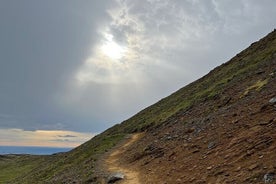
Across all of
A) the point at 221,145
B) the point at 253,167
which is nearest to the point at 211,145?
the point at 221,145

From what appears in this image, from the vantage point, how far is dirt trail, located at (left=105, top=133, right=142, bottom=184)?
2973 cm

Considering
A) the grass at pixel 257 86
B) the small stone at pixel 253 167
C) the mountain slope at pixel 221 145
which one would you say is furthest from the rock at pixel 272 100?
the small stone at pixel 253 167

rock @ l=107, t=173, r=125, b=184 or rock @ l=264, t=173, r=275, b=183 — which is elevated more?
rock @ l=107, t=173, r=125, b=184

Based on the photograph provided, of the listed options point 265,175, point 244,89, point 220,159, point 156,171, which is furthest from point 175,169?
point 244,89

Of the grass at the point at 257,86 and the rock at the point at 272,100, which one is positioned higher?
the grass at the point at 257,86

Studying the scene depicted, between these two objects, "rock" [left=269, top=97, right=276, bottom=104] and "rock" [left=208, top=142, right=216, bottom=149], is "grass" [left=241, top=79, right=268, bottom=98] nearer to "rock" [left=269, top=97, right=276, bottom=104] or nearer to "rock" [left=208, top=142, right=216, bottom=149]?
"rock" [left=269, top=97, right=276, bottom=104]

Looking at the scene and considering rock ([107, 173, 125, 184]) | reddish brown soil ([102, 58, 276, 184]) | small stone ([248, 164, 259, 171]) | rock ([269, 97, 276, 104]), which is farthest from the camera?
rock ([107, 173, 125, 184])

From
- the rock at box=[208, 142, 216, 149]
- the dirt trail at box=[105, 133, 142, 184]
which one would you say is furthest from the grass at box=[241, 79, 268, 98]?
the dirt trail at box=[105, 133, 142, 184]

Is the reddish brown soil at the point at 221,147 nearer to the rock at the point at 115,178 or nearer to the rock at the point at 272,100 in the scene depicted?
the rock at the point at 272,100

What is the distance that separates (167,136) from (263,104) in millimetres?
12000

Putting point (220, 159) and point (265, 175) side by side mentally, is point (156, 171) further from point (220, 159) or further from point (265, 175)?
point (265, 175)

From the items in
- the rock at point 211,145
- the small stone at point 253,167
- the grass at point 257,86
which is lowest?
the small stone at point 253,167

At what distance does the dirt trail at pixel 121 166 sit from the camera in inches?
1170

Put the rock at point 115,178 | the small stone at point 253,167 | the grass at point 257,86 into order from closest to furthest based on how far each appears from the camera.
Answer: the small stone at point 253,167
the rock at point 115,178
the grass at point 257,86
